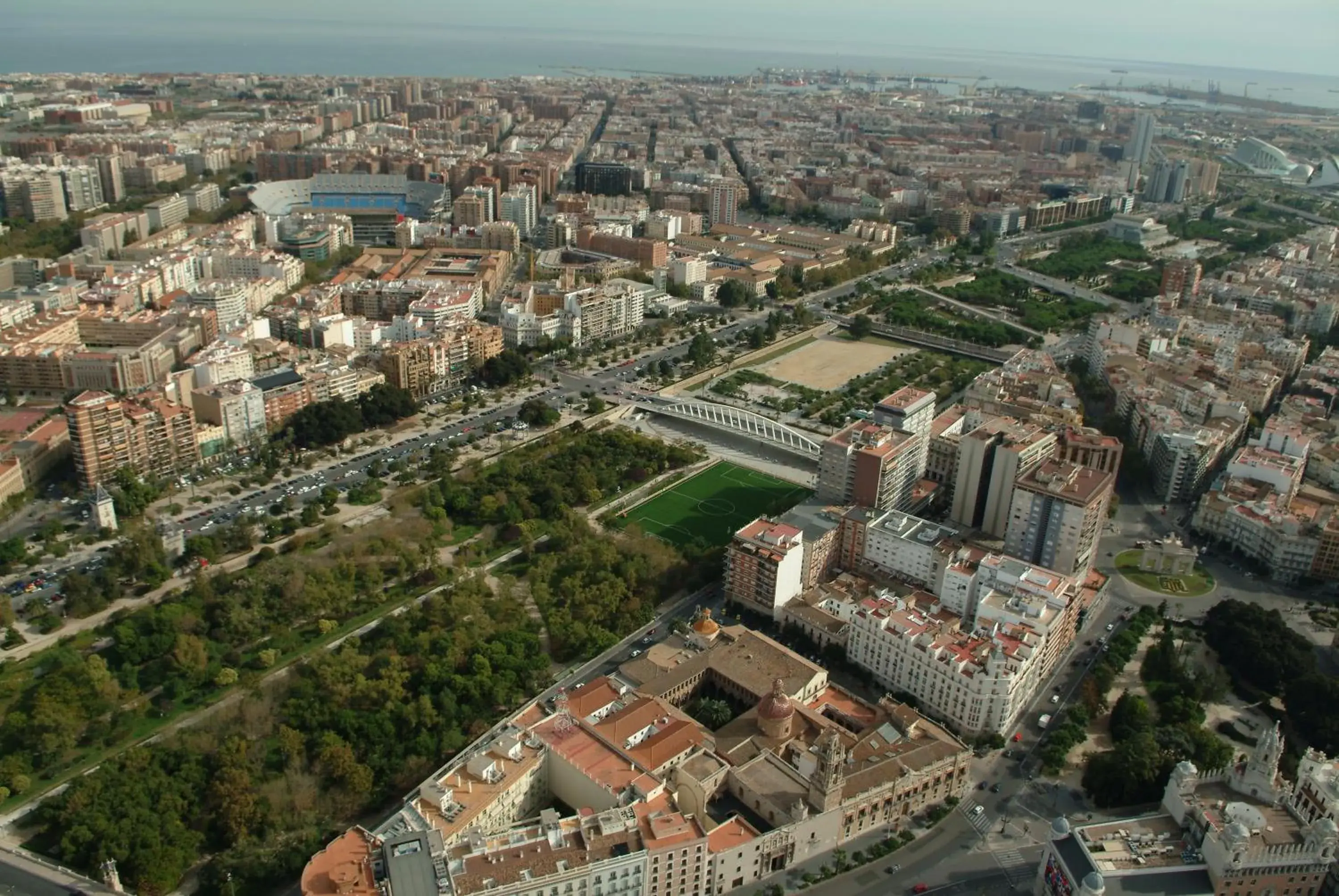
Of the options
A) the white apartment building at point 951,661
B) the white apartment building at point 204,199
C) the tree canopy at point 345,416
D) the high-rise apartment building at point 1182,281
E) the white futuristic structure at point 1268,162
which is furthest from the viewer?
the white futuristic structure at point 1268,162

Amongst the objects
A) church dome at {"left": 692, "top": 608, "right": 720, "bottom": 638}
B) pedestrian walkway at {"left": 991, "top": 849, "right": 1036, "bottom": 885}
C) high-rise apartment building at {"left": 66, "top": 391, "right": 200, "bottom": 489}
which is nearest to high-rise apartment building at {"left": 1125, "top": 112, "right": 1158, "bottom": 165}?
church dome at {"left": 692, "top": 608, "right": 720, "bottom": 638}

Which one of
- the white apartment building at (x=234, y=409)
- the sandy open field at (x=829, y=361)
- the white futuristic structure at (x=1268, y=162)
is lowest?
the sandy open field at (x=829, y=361)

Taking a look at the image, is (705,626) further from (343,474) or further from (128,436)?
(128,436)

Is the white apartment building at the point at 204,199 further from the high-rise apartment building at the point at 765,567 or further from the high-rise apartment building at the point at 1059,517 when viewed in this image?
the high-rise apartment building at the point at 1059,517

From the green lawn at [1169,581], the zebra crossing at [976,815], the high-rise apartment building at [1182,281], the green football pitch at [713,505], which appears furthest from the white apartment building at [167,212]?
the zebra crossing at [976,815]

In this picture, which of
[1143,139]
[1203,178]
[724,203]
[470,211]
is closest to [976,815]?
[470,211]

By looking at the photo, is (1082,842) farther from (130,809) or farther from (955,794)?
(130,809)

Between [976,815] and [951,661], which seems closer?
[976,815]
